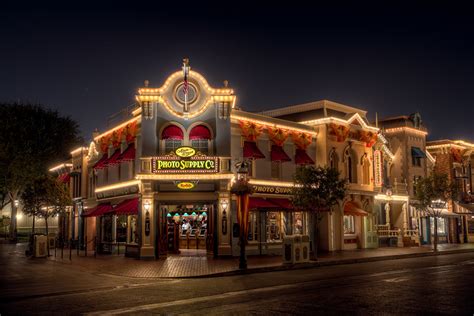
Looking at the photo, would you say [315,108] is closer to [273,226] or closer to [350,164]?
[350,164]

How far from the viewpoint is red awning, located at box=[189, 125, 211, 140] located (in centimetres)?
3003

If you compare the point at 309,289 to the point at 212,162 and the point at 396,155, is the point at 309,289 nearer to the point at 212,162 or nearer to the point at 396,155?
the point at 212,162

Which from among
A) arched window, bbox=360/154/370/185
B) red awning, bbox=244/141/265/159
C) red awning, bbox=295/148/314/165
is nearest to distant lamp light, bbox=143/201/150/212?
red awning, bbox=244/141/265/159

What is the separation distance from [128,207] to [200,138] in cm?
584

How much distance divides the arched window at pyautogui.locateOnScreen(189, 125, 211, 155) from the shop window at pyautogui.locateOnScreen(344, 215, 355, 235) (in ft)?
43.2

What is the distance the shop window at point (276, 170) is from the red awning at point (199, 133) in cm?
538

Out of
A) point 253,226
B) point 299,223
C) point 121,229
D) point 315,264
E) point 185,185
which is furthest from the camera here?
point 299,223

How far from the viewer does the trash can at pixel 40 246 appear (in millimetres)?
31734

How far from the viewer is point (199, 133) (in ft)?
98.7

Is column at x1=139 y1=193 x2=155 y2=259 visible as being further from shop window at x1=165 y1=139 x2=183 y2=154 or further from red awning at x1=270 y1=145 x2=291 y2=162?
red awning at x1=270 y1=145 x2=291 y2=162

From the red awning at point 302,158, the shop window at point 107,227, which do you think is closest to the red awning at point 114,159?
the shop window at point 107,227

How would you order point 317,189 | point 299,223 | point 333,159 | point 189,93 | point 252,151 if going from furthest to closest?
1. point 333,159
2. point 299,223
3. point 252,151
4. point 189,93
5. point 317,189

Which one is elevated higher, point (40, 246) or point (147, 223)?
point (147, 223)

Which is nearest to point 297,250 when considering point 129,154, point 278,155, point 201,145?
point 278,155
